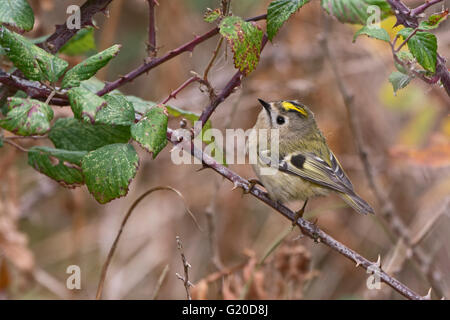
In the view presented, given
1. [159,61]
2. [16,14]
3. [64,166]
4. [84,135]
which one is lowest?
[64,166]

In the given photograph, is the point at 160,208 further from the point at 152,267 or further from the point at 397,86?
the point at 397,86

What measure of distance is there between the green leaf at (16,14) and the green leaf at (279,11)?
641mm

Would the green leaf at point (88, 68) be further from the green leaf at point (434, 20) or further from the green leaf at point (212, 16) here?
the green leaf at point (434, 20)

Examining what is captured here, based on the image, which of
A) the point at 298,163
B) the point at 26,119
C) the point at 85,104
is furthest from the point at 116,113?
the point at 298,163

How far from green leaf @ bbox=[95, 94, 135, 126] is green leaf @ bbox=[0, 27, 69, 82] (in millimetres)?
145

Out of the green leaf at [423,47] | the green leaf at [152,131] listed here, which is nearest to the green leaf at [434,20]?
the green leaf at [423,47]

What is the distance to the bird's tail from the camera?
81.0 inches

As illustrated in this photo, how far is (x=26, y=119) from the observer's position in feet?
3.93

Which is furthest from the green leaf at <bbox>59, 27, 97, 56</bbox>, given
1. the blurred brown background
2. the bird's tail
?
the blurred brown background

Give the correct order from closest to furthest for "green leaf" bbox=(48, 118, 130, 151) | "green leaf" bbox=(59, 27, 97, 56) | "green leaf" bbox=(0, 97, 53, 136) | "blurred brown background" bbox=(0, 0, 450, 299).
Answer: "green leaf" bbox=(0, 97, 53, 136) → "green leaf" bbox=(48, 118, 130, 151) → "green leaf" bbox=(59, 27, 97, 56) → "blurred brown background" bbox=(0, 0, 450, 299)

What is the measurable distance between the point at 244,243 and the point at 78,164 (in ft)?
6.96

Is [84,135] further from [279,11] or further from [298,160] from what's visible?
[298,160]

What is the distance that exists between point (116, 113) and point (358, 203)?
3.77 ft

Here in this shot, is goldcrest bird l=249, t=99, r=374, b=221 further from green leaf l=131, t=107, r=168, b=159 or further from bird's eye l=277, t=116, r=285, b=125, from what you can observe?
green leaf l=131, t=107, r=168, b=159
